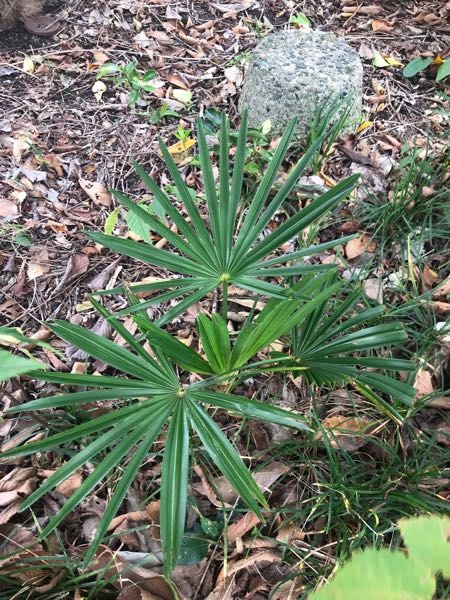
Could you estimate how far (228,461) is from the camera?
0.95 meters

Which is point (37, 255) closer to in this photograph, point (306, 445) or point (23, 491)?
point (23, 491)

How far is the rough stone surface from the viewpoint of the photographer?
6.89 ft

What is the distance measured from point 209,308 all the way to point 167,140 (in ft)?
3.06

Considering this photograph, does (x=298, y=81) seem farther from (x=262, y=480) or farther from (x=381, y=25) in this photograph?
(x=262, y=480)

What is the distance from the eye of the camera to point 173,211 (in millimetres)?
1233

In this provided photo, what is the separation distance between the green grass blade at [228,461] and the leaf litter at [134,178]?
33cm

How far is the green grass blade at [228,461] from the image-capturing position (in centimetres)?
93

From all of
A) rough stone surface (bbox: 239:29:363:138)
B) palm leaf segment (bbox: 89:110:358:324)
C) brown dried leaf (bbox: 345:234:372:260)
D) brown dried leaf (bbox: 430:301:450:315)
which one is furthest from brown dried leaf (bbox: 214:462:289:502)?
rough stone surface (bbox: 239:29:363:138)

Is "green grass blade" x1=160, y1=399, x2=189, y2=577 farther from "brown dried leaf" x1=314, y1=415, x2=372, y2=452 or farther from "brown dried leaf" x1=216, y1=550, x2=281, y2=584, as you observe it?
"brown dried leaf" x1=314, y1=415, x2=372, y2=452

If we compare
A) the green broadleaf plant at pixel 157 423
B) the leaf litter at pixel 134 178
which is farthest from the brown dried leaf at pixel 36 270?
the green broadleaf plant at pixel 157 423

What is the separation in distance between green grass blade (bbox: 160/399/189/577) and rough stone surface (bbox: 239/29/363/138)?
5.14 ft

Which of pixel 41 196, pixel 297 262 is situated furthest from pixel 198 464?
pixel 41 196

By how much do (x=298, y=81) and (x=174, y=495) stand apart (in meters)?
1.78

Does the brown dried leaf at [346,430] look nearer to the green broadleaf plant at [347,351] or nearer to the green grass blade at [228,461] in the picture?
the green broadleaf plant at [347,351]
